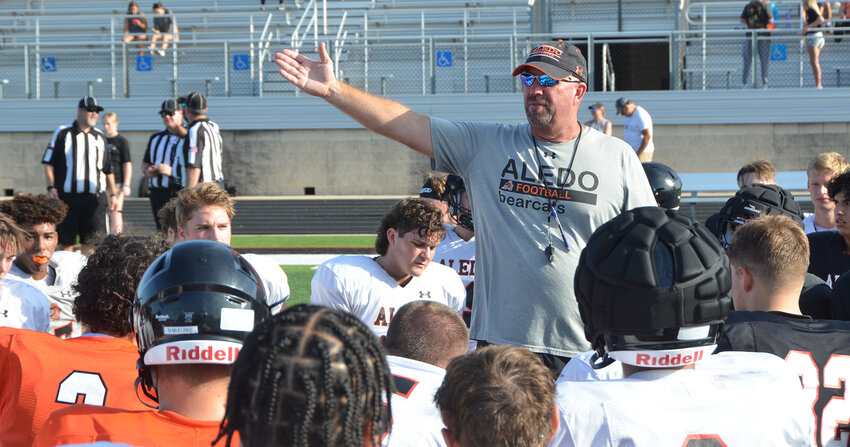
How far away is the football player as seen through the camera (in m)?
2.09

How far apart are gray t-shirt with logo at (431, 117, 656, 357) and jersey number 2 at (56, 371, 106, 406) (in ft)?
5.37

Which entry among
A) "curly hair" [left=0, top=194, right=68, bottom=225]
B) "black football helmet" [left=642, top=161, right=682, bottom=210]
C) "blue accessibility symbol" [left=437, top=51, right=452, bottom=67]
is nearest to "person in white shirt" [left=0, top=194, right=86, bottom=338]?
"curly hair" [left=0, top=194, right=68, bottom=225]

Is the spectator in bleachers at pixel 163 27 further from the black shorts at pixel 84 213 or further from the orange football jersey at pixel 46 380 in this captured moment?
the orange football jersey at pixel 46 380

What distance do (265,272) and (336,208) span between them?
11716 millimetres

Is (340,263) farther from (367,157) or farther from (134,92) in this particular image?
(134,92)

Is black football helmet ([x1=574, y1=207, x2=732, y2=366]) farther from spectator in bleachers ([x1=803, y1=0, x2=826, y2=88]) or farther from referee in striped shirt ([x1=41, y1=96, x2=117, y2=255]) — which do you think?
spectator in bleachers ([x1=803, y1=0, x2=826, y2=88])

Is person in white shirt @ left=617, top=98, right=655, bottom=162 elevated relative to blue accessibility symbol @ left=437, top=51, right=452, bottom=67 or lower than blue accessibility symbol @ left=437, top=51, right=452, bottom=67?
lower

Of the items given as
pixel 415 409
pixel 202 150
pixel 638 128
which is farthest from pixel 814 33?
pixel 415 409

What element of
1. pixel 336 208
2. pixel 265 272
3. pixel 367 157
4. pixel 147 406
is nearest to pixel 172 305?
pixel 147 406

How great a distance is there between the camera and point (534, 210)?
379cm

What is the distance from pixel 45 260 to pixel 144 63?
14517mm

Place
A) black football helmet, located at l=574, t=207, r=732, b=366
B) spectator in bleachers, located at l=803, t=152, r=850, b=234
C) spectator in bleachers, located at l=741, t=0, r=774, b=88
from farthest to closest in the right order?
spectator in bleachers, located at l=741, t=0, r=774, b=88 < spectator in bleachers, located at l=803, t=152, r=850, b=234 < black football helmet, located at l=574, t=207, r=732, b=366

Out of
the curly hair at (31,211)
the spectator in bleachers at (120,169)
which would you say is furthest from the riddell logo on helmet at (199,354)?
the spectator in bleachers at (120,169)

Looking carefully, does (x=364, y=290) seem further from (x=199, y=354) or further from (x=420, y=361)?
(x=199, y=354)
